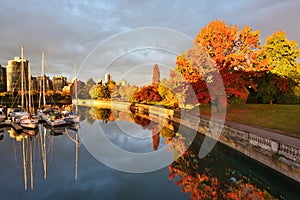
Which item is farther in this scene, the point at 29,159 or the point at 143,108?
the point at 143,108

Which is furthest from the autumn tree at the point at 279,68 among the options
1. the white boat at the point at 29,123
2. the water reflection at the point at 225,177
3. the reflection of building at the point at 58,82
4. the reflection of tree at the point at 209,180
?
the reflection of building at the point at 58,82

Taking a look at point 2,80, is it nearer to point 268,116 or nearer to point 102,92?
point 102,92

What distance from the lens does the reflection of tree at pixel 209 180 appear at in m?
11.0

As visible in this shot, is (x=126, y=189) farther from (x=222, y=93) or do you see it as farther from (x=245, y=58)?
(x=245, y=58)

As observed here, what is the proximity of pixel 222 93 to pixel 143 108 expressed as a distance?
30.8 meters

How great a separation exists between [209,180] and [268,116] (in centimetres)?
1695

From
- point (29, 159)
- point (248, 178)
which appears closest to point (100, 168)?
point (29, 159)

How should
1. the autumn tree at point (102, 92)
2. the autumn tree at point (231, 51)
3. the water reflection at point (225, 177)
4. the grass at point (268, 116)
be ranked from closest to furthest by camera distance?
the water reflection at point (225, 177) → the grass at point (268, 116) → the autumn tree at point (231, 51) → the autumn tree at point (102, 92)

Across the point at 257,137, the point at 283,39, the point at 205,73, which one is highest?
the point at 283,39

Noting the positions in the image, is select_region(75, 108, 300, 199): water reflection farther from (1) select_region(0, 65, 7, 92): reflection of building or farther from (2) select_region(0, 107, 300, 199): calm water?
(1) select_region(0, 65, 7, 92): reflection of building

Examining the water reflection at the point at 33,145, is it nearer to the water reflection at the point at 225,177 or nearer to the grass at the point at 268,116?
the water reflection at the point at 225,177

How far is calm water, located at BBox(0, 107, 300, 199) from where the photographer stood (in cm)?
1106

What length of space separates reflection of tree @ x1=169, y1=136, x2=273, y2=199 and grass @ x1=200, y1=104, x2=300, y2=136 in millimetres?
7618

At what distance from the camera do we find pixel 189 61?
85.0 ft
